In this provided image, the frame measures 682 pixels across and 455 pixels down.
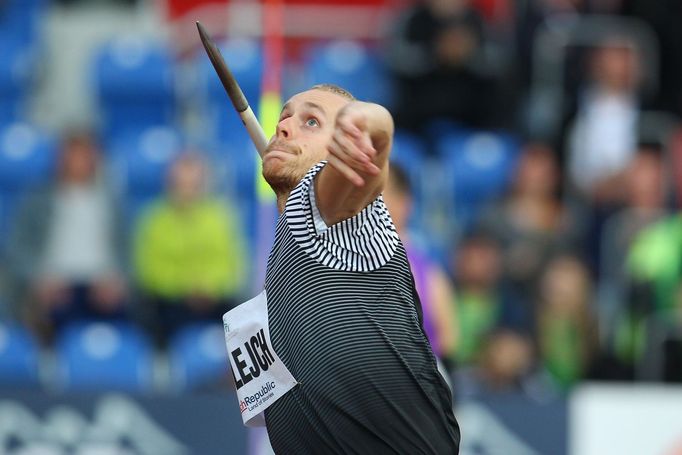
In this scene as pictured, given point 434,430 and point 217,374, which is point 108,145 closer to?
point 217,374

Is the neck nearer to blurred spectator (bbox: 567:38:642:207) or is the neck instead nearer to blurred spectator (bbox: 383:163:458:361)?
blurred spectator (bbox: 383:163:458:361)

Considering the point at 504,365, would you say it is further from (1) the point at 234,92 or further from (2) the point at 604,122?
(1) the point at 234,92

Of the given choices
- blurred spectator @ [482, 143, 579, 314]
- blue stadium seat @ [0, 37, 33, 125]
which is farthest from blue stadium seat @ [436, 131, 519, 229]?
blue stadium seat @ [0, 37, 33, 125]

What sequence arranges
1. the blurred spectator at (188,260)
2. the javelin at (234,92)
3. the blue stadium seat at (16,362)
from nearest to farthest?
the javelin at (234,92)
the blue stadium seat at (16,362)
the blurred spectator at (188,260)

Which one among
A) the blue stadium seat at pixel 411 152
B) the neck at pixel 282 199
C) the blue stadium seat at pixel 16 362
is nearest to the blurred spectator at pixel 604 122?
Result: the blue stadium seat at pixel 411 152

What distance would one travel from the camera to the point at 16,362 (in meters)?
8.92

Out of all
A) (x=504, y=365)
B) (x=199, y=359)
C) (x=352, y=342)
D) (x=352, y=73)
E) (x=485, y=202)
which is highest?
(x=352, y=342)

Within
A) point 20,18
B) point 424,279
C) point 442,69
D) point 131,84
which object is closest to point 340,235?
point 424,279

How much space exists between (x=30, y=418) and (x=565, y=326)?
354cm

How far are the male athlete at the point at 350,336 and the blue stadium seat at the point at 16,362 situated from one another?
5.73 metres

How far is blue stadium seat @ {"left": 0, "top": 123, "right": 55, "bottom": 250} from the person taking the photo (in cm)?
1052

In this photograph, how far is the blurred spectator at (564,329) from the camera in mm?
9086

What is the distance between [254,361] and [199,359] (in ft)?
18.3

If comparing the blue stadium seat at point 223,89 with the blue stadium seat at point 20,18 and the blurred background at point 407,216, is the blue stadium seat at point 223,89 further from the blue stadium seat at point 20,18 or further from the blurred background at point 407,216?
the blue stadium seat at point 20,18
